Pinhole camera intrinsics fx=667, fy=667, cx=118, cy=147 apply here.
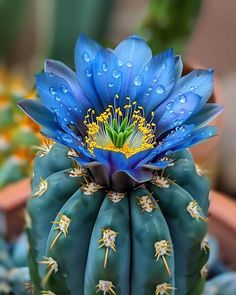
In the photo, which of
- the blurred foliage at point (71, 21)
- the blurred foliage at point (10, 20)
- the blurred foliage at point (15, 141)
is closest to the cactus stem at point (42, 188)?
the blurred foliage at point (15, 141)

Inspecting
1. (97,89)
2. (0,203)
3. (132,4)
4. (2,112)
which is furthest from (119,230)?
(132,4)

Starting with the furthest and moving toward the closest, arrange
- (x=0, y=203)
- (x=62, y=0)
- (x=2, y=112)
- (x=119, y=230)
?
1. (x=62, y=0)
2. (x=2, y=112)
3. (x=0, y=203)
4. (x=119, y=230)

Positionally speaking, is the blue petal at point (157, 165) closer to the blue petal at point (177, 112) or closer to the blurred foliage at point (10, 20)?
the blue petal at point (177, 112)

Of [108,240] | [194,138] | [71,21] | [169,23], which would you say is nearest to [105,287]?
[108,240]

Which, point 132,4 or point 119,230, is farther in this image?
point 132,4

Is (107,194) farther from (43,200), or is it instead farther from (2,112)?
(2,112)

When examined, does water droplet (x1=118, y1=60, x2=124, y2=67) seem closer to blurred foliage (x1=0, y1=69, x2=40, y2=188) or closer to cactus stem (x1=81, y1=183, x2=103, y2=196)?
cactus stem (x1=81, y1=183, x2=103, y2=196)
